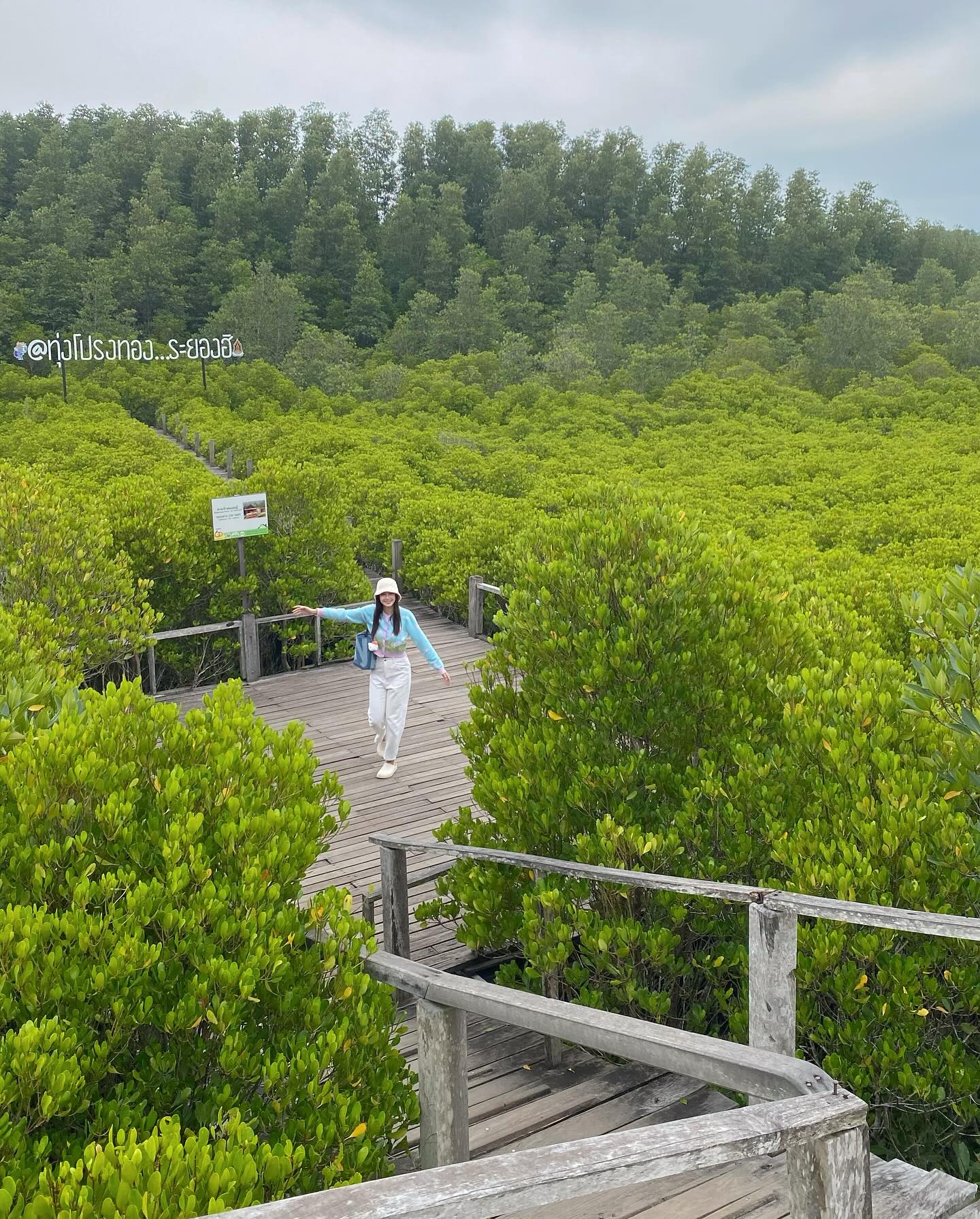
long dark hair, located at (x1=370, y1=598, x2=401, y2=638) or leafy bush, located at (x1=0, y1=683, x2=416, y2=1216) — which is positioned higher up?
long dark hair, located at (x1=370, y1=598, x2=401, y2=638)

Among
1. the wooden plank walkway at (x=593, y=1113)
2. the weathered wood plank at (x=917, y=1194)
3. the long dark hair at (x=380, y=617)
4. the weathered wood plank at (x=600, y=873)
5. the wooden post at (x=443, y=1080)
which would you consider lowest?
the wooden plank walkway at (x=593, y=1113)

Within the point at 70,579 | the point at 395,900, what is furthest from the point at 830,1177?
the point at 70,579

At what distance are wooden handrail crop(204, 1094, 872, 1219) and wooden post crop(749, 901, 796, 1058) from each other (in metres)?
1.00

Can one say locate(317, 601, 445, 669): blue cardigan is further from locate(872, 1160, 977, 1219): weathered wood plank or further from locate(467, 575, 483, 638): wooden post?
locate(872, 1160, 977, 1219): weathered wood plank

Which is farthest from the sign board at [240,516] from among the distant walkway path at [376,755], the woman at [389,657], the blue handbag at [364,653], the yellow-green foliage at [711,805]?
the yellow-green foliage at [711,805]

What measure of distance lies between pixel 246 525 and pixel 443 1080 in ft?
26.2

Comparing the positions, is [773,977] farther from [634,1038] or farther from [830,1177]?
[830,1177]

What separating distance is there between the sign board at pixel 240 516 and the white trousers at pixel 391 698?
292 centimetres

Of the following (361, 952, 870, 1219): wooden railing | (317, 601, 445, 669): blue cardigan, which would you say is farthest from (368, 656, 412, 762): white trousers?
(361, 952, 870, 1219): wooden railing

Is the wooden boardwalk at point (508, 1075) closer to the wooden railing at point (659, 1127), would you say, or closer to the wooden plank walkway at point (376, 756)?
the wooden plank walkway at point (376, 756)

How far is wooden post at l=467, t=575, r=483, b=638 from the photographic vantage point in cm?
1199

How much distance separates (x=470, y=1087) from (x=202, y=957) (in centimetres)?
176

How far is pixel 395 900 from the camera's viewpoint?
489cm

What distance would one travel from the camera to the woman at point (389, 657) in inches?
304
